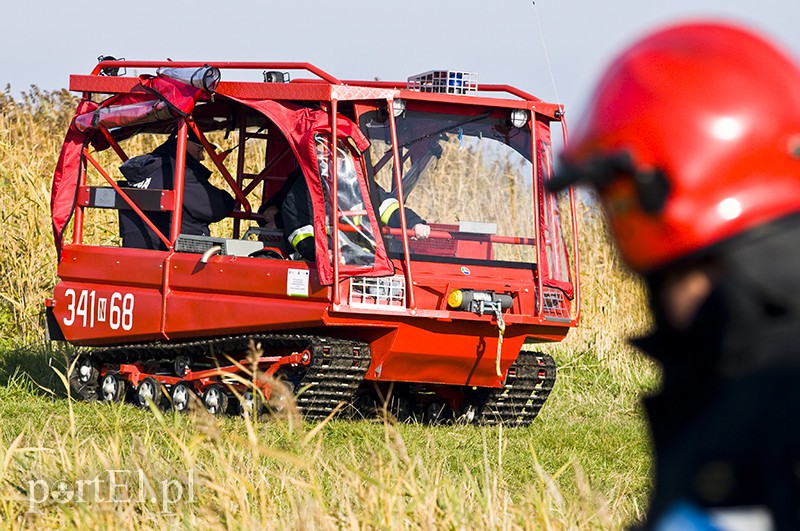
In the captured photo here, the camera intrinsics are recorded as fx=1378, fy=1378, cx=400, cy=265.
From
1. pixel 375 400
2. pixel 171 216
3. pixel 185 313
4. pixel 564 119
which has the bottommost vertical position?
pixel 375 400

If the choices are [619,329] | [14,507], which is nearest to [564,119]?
[619,329]

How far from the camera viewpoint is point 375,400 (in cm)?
1125

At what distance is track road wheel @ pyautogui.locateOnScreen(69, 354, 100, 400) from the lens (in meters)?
11.8

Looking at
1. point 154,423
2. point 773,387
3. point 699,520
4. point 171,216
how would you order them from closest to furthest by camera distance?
point 773,387
point 699,520
point 154,423
point 171,216

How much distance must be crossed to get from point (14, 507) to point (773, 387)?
168 inches

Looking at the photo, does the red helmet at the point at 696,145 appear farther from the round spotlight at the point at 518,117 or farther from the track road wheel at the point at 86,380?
→ the track road wheel at the point at 86,380

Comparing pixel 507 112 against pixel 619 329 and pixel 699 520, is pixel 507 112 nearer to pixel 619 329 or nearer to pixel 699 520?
pixel 619 329

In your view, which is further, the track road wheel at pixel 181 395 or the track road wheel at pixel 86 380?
the track road wheel at pixel 86 380

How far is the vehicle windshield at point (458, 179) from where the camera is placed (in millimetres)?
9828

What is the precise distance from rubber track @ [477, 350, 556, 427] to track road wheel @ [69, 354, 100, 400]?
3386 mm

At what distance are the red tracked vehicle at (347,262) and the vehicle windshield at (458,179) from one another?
0.05 feet

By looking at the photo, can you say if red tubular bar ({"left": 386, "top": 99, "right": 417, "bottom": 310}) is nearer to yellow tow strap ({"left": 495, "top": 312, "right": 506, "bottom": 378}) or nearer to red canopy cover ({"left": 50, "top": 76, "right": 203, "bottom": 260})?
yellow tow strap ({"left": 495, "top": 312, "right": 506, "bottom": 378})

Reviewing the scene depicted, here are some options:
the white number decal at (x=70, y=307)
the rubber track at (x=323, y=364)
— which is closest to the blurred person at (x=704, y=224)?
the rubber track at (x=323, y=364)

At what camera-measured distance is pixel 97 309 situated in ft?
36.5
